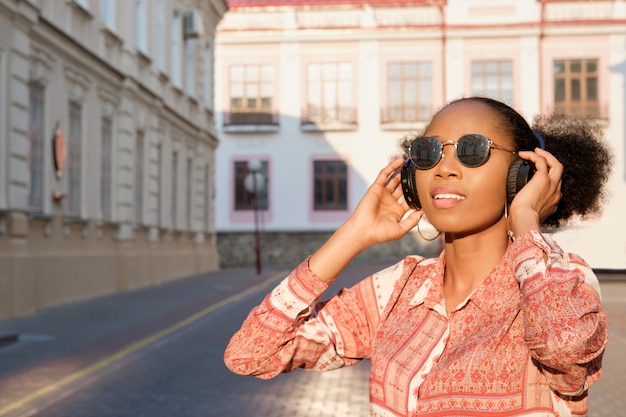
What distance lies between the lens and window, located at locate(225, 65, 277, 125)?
142 feet

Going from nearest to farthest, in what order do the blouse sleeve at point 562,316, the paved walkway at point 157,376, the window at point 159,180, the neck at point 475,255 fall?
the blouse sleeve at point 562,316, the neck at point 475,255, the paved walkway at point 157,376, the window at point 159,180

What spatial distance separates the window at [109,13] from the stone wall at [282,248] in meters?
20.5

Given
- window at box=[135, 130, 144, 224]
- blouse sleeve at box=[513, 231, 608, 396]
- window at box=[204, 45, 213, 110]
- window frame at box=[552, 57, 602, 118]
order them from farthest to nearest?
window frame at box=[552, 57, 602, 118], window at box=[204, 45, 213, 110], window at box=[135, 130, 144, 224], blouse sleeve at box=[513, 231, 608, 396]

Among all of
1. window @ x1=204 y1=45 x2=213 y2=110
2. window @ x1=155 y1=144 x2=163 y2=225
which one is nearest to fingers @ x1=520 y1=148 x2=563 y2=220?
window @ x1=155 y1=144 x2=163 y2=225

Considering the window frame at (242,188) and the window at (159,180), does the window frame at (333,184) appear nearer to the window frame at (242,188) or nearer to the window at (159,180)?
the window frame at (242,188)

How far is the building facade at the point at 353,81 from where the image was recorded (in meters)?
42.4

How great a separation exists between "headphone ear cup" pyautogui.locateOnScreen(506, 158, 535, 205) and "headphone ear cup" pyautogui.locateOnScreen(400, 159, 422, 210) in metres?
0.25

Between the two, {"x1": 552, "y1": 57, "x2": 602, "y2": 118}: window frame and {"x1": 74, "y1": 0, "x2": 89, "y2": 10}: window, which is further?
{"x1": 552, "y1": 57, "x2": 602, "y2": 118}: window frame

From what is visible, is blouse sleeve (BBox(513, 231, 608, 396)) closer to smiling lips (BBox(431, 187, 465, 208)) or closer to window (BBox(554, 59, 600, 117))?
smiling lips (BBox(431, 187, 465, 208))

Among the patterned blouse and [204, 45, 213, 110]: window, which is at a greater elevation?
[204, 45, 213, 110]: window

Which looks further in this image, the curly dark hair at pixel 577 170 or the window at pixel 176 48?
the window at pixel 176 48

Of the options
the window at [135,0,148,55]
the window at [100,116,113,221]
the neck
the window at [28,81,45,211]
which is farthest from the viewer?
the window at [135,0,148,55]

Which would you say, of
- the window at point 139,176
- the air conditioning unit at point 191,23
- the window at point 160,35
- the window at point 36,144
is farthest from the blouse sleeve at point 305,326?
the air conditioning unit at point 191,23

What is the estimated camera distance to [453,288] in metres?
2.51
